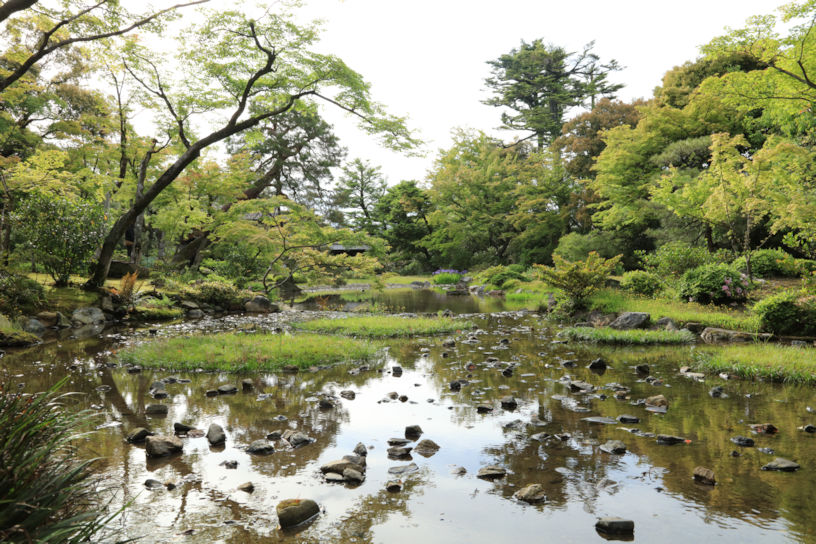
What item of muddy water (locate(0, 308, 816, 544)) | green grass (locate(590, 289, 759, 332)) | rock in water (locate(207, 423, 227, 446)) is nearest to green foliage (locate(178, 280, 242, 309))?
muddy water (locate(0, 308, 816, 544))

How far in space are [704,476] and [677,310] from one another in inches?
381

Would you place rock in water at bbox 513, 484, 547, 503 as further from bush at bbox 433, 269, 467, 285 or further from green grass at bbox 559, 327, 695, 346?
bush at bbox 433, 269, 467, 285

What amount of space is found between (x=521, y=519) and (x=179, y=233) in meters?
22.4

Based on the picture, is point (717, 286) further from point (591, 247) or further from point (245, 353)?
point (591, 247)

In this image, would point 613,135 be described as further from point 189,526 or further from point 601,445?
point 189,526

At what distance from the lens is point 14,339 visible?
370 inches

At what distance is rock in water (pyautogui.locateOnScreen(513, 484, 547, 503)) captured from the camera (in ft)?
10.5

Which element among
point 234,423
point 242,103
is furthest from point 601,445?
point 242,103

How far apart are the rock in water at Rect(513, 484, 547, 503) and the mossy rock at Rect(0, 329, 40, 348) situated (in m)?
10.9

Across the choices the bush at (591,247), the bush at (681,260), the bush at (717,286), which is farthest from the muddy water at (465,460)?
the bush at (591,247)

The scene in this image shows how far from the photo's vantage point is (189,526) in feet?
9.30

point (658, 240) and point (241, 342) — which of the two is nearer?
point (241, 342)

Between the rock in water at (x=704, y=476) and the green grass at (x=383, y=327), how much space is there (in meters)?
8.01

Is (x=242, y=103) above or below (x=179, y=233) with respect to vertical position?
above
